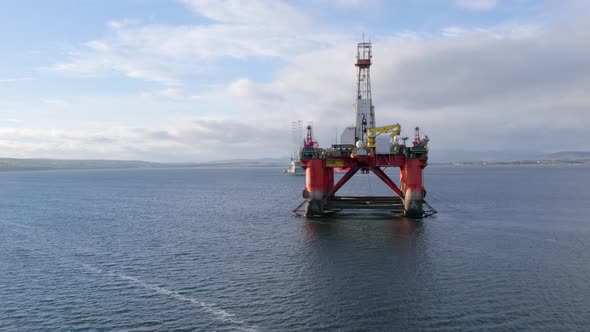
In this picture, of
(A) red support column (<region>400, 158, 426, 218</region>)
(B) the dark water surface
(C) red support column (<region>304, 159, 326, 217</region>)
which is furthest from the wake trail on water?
(A) red support column (<region>400, 158, 426, 218</region>)

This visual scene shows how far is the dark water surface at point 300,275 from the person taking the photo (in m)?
22.4

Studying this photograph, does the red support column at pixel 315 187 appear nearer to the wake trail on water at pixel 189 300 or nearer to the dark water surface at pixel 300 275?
the dark water surface at pixel 300 275

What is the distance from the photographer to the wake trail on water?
71.7ft

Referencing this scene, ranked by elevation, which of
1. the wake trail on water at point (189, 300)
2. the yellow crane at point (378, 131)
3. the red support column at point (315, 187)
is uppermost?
the yellow crane at point (378, 131)

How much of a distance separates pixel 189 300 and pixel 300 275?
7.69 m

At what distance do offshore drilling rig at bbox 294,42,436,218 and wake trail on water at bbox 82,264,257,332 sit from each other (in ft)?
84.9

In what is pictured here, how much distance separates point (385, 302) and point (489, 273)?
9.35 metres

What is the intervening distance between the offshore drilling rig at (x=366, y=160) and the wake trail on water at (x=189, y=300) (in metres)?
25.9

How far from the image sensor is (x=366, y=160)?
51500 millimetres

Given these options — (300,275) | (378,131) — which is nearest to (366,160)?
(378,131)

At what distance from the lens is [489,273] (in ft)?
95.9

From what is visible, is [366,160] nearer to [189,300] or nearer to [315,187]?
[315,187]

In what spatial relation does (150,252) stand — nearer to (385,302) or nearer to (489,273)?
(385,302)

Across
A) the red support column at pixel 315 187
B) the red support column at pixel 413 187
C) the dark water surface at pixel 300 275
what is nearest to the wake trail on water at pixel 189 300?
the dark water surface at pixel 300 275
